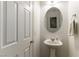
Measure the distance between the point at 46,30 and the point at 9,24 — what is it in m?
0.42

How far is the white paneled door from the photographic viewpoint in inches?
41.1

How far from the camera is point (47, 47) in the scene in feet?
3.93

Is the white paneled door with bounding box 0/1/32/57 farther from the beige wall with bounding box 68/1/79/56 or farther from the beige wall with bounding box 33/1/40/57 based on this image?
the beige wall with bounding box 68/1/79/56

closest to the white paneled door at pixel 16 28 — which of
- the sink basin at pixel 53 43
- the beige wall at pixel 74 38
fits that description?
the sink basin at pixel 53 43

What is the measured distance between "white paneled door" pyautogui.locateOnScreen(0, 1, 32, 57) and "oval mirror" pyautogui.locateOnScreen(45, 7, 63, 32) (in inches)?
8.8

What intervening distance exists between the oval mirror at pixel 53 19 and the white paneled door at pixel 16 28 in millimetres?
223

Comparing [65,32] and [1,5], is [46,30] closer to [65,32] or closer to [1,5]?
[65,32]

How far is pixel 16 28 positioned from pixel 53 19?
0.44 meters

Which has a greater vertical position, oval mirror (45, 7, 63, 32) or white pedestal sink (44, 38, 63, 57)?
oval mirror (45, 7, 63, 32)

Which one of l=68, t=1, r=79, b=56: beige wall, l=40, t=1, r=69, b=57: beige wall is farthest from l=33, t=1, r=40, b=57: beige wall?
l=68, t=1, r=79, b=56: beige wall

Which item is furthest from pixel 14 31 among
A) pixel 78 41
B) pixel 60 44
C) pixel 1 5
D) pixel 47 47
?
pixel 78 41

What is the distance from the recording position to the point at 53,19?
1180 millimetres

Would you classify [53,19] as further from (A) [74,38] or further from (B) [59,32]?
(A) [74,38]

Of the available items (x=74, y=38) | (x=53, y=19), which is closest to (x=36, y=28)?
(x=53, y=19)
